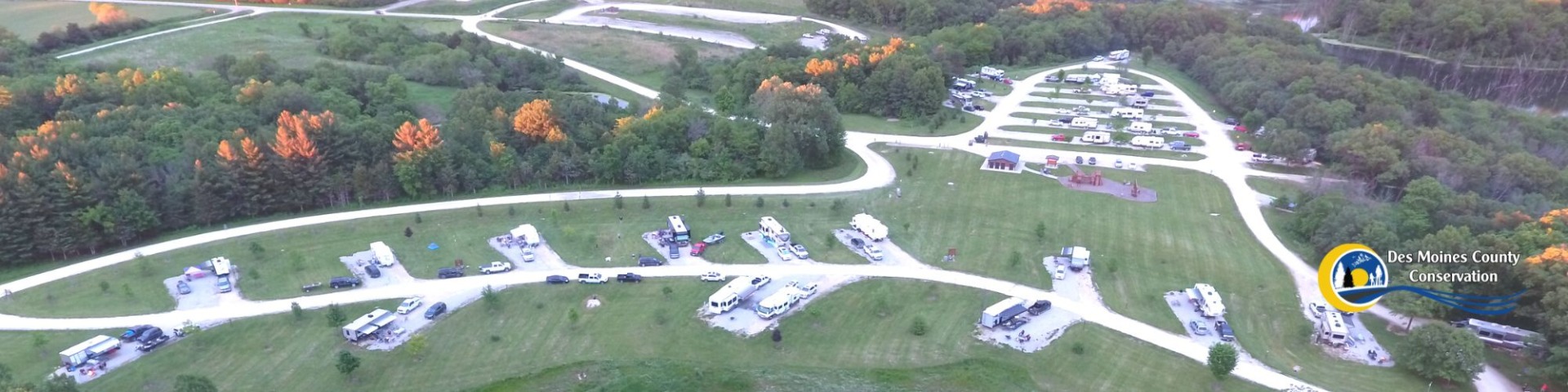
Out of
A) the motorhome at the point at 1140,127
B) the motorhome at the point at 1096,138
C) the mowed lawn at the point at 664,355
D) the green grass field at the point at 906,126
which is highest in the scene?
the motorhome at the point at 1140,127

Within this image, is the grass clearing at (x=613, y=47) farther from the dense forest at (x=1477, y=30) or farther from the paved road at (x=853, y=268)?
the dense forest at (x=1477, y=30)

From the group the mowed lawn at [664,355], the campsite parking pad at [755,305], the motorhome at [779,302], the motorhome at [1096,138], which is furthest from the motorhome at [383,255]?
the motorhome at [1096,138]

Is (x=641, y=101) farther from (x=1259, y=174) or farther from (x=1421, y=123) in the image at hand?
(x=1421, y=123)

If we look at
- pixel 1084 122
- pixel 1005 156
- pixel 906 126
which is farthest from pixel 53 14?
pixel 1084 122

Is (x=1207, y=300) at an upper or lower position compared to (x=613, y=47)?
lower

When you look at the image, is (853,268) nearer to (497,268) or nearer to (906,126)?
(497,268)

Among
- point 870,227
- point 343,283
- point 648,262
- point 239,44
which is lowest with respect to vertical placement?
point 343,283

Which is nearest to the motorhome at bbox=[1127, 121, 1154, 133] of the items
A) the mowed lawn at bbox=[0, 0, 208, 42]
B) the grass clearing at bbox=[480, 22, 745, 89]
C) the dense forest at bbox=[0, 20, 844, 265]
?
the dense forest at bbox=[0, 20, 844, 265]
